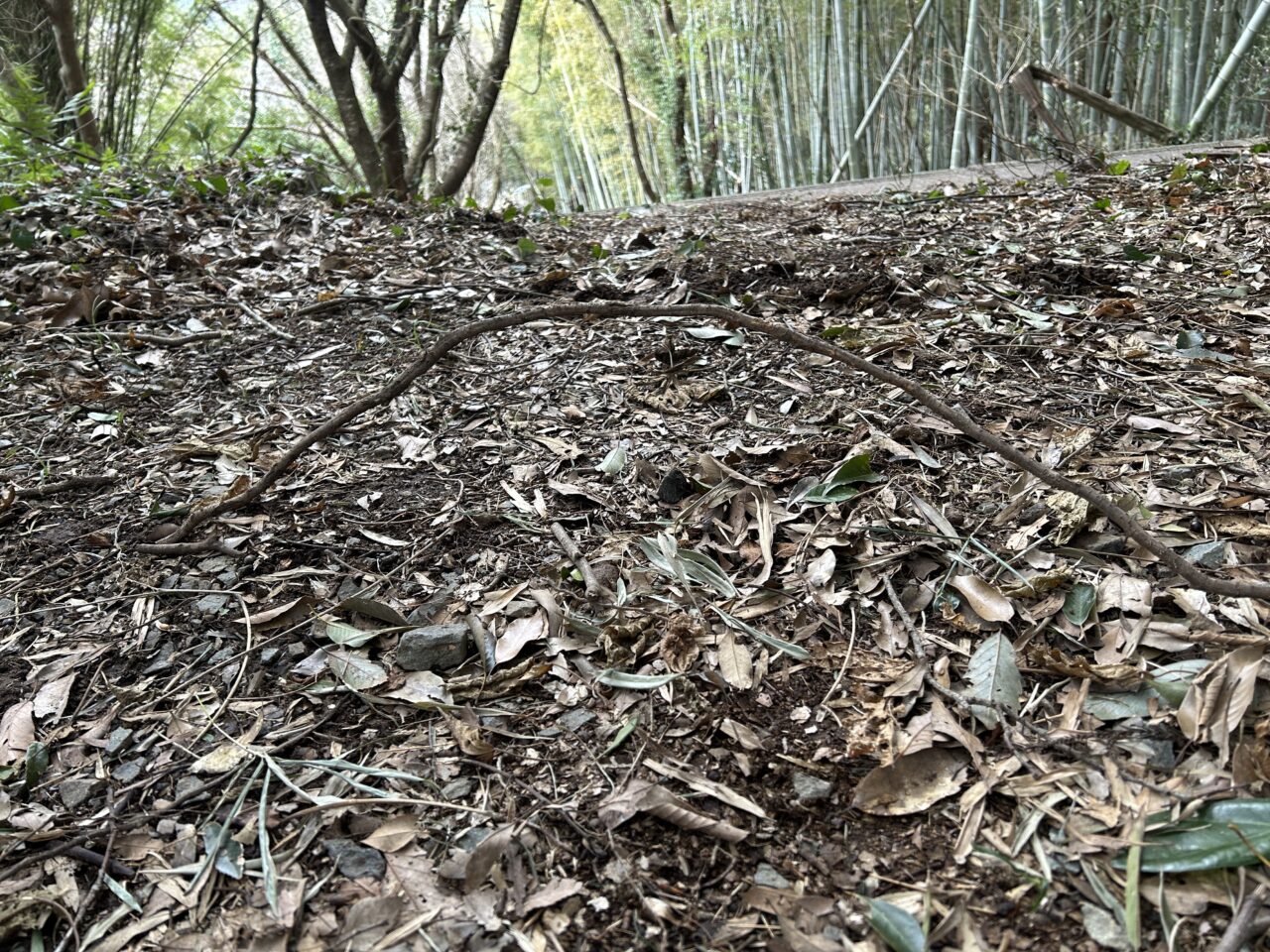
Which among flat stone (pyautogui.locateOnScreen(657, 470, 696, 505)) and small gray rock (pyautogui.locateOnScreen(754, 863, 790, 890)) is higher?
flat stone (pyautogui.locateOnScreen(657, 470, 696, 505))

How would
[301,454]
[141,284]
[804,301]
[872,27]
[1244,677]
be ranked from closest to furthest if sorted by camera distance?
1. [1244,677]
2. [301,454]
3. [804,301]
4. [141,284]
5. [872,27]

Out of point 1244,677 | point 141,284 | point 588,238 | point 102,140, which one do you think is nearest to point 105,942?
point 1244,677

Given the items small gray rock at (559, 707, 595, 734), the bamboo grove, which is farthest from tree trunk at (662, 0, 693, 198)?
small gray rock at (559, 707, 595, 734)

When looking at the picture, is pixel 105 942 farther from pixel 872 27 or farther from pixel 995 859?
pixel 872 27

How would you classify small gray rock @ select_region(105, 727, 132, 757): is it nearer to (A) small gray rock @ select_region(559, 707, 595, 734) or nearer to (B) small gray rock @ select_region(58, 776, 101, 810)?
(B) small gray rock @ select_region(58, 776, 101, 810)

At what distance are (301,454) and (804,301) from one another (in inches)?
52.0

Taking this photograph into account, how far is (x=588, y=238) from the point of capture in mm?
3104

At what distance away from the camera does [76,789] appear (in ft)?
3.36

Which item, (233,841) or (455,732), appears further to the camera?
(455,732)

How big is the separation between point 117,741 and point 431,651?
413mm

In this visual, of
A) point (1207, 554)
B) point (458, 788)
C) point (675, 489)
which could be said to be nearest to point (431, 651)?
point (458, 788)

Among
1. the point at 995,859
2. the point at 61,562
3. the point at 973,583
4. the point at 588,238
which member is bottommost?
the point at 995,859

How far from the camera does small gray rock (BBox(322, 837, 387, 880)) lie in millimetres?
897

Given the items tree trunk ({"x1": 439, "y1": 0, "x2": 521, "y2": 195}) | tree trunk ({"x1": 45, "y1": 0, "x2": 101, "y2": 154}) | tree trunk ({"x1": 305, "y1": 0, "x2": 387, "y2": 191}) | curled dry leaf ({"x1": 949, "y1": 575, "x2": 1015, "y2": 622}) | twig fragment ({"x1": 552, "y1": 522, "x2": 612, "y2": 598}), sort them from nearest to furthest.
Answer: curled dry leaf ({"x1": 949, "y1": 575, "x2": 1015, "y2": 622}), twig fragment ({"x1": 552, "y1": 522, "x2": 612, "y2": 598}), tree trunk ({"x1": 45, "y1": 0, "x2": 101, "y2": 154}), tree trunk ({"x1": 305, "y1": 0, "x2": 387, "y2": 191}), tree trunk ({"x1": 439, "y1": 0, "x2": 521, "y2": 195})
